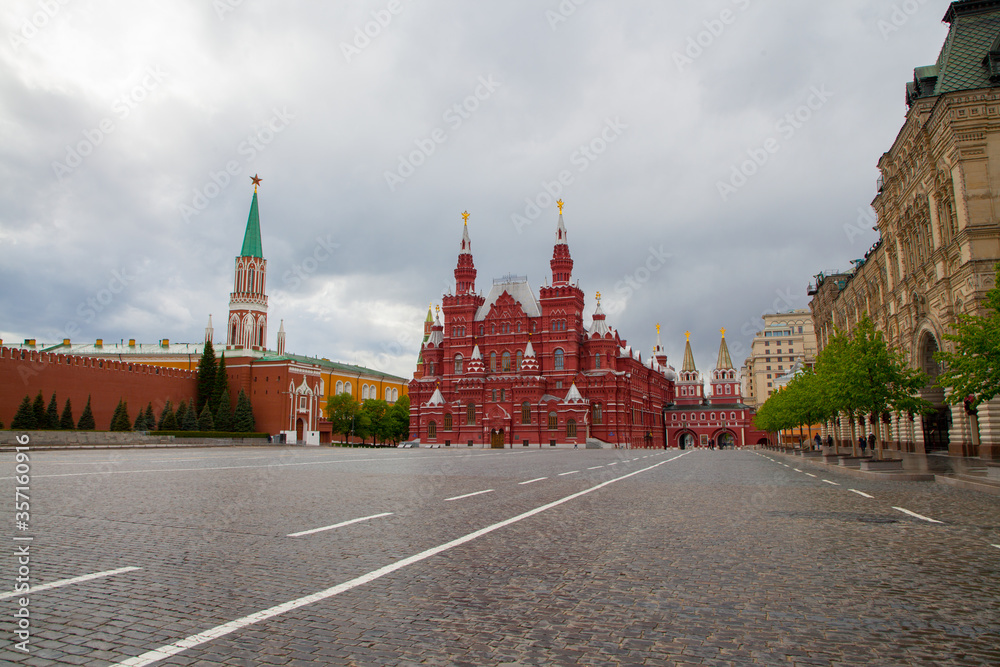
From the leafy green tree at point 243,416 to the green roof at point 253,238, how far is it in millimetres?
36551

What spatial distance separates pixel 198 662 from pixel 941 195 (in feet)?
119

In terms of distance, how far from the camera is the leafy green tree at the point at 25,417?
53.1 metres

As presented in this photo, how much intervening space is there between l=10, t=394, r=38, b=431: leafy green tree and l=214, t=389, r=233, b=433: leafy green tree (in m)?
22.9

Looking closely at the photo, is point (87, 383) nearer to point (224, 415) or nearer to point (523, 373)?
point (224, 415)

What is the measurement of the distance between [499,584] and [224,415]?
78.5 meters

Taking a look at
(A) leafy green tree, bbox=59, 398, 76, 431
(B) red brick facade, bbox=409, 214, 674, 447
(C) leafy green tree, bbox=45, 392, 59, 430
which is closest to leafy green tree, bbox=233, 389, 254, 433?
(B) red brick facade, bbox=409, 214, 674, 447

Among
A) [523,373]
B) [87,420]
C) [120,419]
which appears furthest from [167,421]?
[523,373]

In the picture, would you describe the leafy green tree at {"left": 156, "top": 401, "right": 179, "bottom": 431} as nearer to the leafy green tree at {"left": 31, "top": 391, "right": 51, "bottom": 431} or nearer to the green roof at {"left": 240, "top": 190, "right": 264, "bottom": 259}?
the leafy green tree at {"left": 31, "top": 391, "right": 51, "bottom": 431}

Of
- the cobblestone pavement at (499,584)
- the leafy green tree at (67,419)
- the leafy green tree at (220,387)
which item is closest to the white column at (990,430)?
the cobblestone pavement at (499,584)

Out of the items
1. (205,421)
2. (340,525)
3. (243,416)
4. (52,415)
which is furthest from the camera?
(243,416)

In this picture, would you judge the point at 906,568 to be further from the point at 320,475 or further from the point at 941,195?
the point at 941,195

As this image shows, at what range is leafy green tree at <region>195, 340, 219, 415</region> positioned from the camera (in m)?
79.3

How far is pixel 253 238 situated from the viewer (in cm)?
10988

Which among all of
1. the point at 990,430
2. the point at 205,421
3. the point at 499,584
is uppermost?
the point at 205,421
